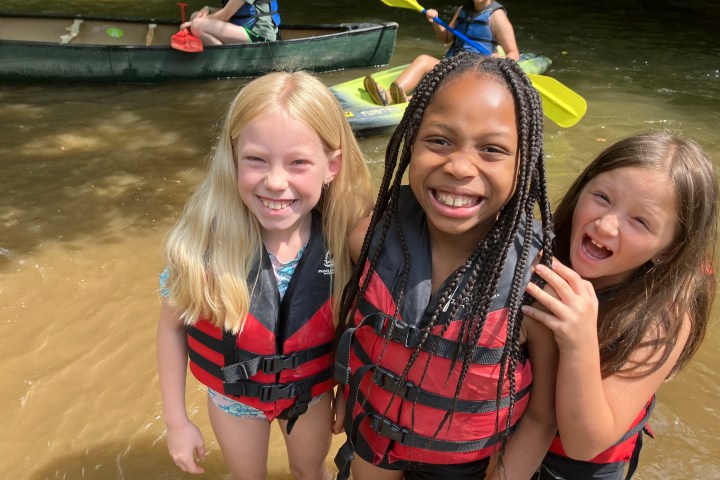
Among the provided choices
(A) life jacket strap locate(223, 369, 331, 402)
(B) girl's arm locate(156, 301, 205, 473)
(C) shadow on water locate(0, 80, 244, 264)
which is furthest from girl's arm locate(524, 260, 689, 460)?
(C) shadow on water locate(0, 80, 244, 264)

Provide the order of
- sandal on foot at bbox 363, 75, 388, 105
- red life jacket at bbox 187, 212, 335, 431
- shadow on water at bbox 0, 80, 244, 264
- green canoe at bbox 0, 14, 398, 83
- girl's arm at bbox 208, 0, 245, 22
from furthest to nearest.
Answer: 1. girl's arm at bbox 208, 0, 245, 22
2. green canoe at bbox 0, 14, 398, 83
3. sandal on foot at bbox 363, 75, 388, 105
4. shadow on water at bbox 0, 80, 244, 264
5. red life jacket at bbox 187, 212, 335, 431

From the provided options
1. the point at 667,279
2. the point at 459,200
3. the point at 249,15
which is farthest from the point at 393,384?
the point at 249,15

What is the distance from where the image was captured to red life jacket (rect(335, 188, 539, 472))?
156cm

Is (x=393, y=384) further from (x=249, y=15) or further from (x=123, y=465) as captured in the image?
(x=249, y=15)

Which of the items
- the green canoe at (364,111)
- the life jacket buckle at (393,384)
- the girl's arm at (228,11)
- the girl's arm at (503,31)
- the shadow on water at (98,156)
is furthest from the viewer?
the girl's arm at (228,11)

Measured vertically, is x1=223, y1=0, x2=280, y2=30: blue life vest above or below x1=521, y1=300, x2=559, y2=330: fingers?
below

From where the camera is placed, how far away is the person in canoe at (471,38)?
225 inches

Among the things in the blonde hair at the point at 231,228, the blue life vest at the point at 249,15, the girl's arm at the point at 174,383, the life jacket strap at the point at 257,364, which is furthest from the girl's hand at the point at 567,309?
the blue life vest at the point at 249,15

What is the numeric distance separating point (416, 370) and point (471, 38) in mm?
4975

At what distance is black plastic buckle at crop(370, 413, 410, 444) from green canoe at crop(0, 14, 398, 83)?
5.13 m

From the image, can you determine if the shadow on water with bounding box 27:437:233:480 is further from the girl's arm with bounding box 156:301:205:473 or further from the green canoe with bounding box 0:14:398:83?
the green canoe with bounding box 0:14:398:83

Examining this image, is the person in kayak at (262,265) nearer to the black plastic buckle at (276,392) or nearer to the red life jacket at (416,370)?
the black plastic buckle at (276,392)

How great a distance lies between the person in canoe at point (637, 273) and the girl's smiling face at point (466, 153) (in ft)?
0.75

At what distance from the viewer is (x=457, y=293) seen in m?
1.56
